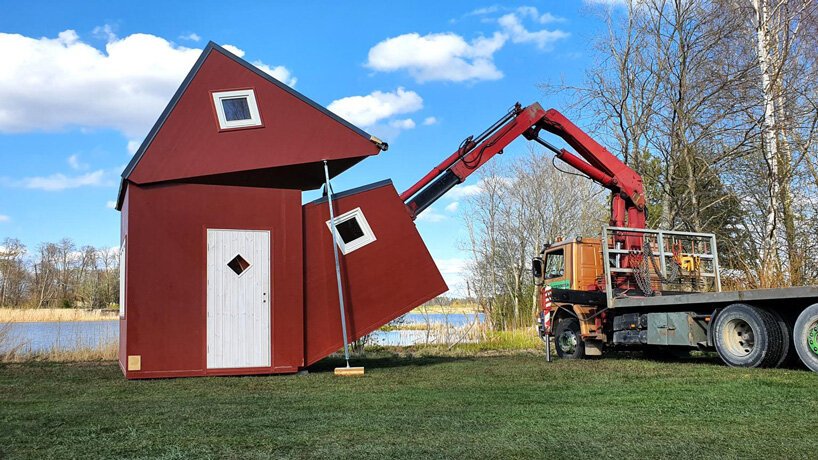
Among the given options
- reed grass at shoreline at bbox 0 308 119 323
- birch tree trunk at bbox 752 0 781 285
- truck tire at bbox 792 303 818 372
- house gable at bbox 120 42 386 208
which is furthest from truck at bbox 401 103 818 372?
reed grass at shoreline at bbox 0 308 119 323

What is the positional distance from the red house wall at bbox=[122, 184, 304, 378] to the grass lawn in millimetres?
529

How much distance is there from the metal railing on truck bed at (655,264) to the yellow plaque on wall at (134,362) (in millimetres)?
8090

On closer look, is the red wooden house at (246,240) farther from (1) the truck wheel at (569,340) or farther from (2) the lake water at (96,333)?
(2) the lake water at (96,333)

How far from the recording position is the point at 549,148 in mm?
14352

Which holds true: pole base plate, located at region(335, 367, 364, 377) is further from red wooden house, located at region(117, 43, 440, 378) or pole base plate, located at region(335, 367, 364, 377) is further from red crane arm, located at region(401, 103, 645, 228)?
red crane arm, located at region(401, 103, 645, 228)

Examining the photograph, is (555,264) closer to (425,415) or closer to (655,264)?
(655,264)

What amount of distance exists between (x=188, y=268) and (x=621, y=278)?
7.98 meters

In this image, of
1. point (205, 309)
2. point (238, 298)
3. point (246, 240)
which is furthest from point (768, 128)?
point (205, 309)

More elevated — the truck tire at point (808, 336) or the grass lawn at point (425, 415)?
the truck tire at point (808, 336)

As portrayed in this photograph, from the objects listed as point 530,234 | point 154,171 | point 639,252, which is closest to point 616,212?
point 639,252

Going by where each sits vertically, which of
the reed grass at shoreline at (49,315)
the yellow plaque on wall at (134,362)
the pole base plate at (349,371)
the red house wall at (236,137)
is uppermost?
the red house wall at (236,137)

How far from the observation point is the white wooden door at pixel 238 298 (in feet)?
35.1

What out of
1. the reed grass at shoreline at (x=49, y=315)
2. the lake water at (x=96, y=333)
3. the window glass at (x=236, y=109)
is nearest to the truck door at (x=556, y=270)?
the lake water at (x=96, y=333)

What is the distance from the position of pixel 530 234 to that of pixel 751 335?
65.8 feet
